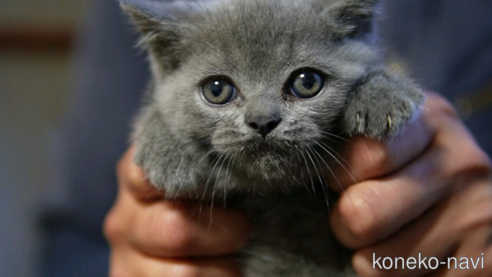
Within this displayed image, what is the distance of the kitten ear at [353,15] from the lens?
2.90ft

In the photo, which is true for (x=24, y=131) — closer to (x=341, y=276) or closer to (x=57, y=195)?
(x=57, y=195)

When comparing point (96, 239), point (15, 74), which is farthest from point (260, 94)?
point (15, 74)

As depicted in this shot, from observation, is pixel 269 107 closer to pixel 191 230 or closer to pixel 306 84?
pixel 306 84

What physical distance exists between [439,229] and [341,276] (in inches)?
9.3

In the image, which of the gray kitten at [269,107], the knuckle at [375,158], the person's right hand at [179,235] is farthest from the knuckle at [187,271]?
the knuckle at [375,158]

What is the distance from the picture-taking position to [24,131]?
2842 millimetres

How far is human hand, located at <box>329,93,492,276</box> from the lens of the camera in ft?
2.79

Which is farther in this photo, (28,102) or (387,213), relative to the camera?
(28,102)

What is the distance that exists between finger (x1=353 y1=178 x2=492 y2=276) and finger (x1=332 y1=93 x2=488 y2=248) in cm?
3

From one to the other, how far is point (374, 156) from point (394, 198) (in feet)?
0.32

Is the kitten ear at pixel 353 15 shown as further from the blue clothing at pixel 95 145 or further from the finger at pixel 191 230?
the blue clothing at pixel 95 145

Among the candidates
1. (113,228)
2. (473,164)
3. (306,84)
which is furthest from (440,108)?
(113,228)

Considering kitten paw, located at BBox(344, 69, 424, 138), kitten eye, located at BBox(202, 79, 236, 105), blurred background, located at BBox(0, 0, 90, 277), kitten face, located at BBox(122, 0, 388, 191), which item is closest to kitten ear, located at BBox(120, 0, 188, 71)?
kitten face, located at BBox(122, 0, 388, 191)

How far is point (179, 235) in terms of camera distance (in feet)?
3.13
